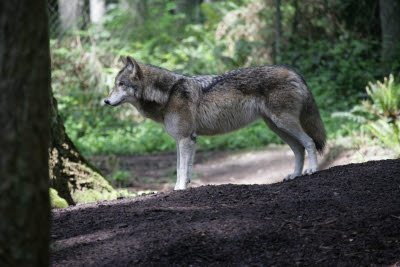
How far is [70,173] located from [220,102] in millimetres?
2271

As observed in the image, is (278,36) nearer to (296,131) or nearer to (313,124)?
(313,124)

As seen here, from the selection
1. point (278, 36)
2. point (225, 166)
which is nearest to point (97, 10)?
point (278, 36)

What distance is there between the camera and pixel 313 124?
237 inches

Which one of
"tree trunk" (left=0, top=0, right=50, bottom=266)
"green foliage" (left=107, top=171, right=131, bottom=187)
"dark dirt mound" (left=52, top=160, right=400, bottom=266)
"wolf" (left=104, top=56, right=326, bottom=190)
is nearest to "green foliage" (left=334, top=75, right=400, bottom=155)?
"wolf" (left=104, top=56, right=326, bottom=190)

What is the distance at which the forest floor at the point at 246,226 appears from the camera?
294 centimetres

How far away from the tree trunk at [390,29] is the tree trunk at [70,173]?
1109 centimetres

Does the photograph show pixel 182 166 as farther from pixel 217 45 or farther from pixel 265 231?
pixel 217 45

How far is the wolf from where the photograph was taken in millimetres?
5727

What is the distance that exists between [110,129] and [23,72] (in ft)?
35.4

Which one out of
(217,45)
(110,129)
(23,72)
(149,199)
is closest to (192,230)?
(149,199)

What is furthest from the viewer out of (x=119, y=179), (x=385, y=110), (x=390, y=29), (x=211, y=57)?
(x=211, y=57)

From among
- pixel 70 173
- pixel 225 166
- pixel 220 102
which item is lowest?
pixel 225 166

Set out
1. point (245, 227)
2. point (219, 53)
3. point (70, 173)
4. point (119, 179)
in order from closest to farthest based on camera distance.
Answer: point (245, 227), point (70, 173), point (119, 179), point (219, 53)

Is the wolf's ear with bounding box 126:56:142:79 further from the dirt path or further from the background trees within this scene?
the background trees
